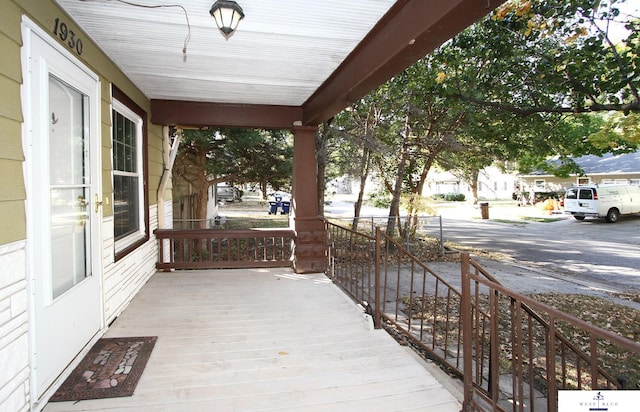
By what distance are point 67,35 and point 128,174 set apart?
1.70m

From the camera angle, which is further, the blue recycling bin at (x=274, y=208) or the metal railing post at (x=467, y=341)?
the blue recycling bin at (x=274, y=208)

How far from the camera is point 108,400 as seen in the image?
204cm

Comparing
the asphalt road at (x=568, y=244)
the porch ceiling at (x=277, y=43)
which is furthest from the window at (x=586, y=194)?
the porch ceiling at (x=277, y=43)

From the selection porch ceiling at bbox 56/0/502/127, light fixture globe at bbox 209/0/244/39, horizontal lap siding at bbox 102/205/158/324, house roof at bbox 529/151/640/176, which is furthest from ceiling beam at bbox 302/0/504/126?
house roof at bbox 529/151/640/176

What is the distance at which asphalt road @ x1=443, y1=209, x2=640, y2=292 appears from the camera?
7.40 metres

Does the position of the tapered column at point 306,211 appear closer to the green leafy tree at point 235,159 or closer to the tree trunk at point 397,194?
the green leafy tree at point 235,159

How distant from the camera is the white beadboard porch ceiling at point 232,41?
236cm

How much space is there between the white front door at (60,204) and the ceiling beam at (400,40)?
6.64 ft

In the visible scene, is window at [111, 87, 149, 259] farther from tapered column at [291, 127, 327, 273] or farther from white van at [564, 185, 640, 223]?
white van at [564, 185, 640, 223]

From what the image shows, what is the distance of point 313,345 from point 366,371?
0.51m

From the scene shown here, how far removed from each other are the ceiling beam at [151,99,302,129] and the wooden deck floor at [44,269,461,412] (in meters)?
2.20

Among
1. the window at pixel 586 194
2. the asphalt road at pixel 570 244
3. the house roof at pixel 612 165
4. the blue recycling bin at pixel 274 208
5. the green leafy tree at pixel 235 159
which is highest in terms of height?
the house roof at pixel 612 165

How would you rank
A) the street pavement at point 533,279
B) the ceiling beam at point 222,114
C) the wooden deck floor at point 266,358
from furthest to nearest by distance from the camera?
the street pavement at point 533,279
the ceiling beam at point 222,114
the wooden deck floor at point 266,358

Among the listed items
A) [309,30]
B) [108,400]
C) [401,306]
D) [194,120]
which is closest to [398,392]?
[108,400]
